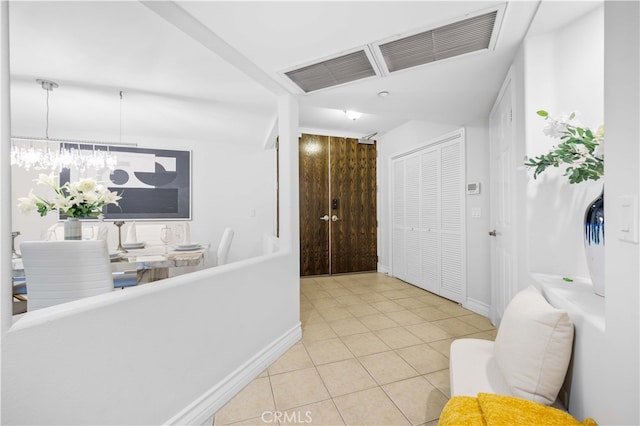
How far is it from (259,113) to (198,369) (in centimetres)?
274

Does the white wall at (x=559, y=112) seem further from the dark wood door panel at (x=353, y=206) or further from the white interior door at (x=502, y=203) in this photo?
the dark wood door panel at (x=353, y=206)

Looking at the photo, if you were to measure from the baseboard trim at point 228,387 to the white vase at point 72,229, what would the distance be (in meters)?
1.68

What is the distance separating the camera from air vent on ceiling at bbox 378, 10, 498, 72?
4.91 ft

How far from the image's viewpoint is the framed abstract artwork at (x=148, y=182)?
4.06 metres

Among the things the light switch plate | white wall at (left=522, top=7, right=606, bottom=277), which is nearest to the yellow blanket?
the light switch plate

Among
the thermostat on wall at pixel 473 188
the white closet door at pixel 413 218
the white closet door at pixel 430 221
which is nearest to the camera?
the thermostat on wall at pixel 473 188

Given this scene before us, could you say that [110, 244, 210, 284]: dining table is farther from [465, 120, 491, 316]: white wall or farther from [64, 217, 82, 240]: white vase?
[465, 120, 491, 316]: white wall

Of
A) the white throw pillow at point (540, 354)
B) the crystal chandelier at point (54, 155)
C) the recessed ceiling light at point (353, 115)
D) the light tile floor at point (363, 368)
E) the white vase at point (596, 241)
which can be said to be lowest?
the light tile floor at point (363, 368)

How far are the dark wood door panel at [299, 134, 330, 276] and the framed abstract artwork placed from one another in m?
1.95

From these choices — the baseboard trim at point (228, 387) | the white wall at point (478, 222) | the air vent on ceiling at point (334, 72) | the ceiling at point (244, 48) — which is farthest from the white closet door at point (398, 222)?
the baseboard trim at point (228, 387)

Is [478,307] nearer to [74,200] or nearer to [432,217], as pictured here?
[432,217]

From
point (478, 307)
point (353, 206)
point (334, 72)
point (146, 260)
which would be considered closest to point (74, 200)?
point (146, 260)

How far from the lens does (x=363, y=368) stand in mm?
1916

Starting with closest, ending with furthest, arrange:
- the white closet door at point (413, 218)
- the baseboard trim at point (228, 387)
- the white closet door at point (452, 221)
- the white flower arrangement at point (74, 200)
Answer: the baseboard trim at point (228, 387)
the white flower arrangement at point (74, 200)
the white closet door at point (452, 221)
the white closet door at point (413, 218)
